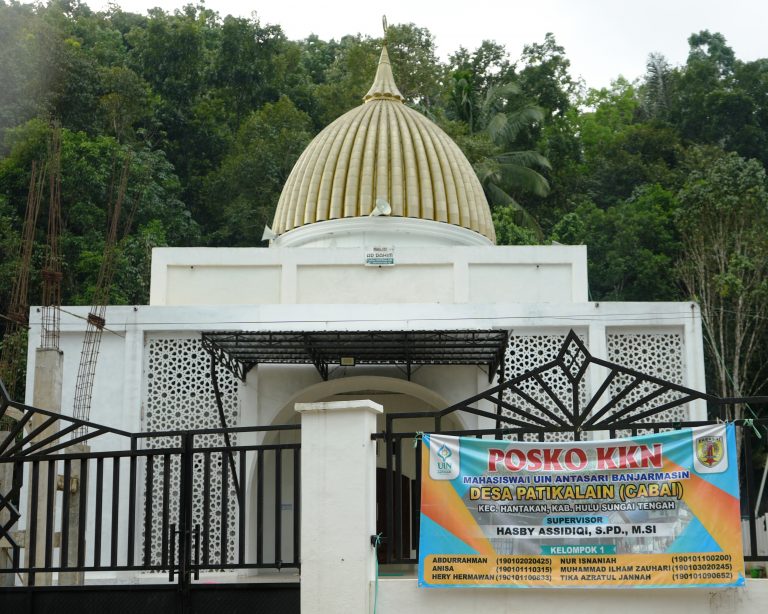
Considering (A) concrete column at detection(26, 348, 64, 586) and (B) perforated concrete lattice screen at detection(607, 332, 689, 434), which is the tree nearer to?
(B) perforated concrete lattice screen at detection(607, 332, 689, 434)

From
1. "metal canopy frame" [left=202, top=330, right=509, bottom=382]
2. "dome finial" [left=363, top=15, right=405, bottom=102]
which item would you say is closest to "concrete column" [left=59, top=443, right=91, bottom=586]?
"metal canopy frame" [left=202, top=330, right=509, bottom=382]

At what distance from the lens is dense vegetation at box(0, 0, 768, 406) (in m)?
30.0

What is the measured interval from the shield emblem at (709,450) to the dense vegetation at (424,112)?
851 inches

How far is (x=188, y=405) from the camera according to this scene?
54.4ft

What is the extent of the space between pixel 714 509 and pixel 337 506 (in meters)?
2.59

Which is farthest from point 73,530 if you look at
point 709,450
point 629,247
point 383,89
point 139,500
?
point 629,247

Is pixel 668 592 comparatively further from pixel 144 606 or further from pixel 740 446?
pixel 740 446

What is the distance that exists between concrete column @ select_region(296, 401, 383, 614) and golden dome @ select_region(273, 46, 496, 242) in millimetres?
11157

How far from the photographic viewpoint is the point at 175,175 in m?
35.7

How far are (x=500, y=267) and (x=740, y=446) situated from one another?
14.3 metres

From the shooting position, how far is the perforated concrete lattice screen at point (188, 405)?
53.5 ft

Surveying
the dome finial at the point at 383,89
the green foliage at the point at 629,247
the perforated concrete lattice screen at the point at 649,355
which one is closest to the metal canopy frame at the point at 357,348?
the perforated concrete lattice screen at the point at 649,355

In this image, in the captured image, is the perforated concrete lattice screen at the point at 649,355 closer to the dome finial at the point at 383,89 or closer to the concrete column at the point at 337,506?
the dome finial at the point at 383,89

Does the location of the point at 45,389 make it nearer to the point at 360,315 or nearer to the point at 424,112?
the point at 360,315
